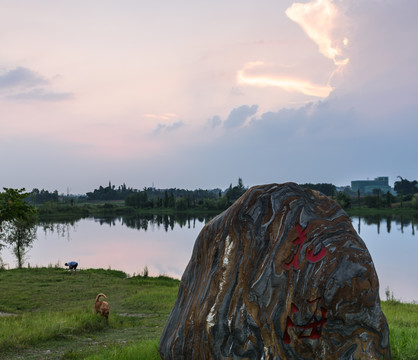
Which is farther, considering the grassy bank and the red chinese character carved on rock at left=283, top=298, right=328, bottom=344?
the grassy bank

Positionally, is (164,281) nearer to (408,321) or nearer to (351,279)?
(408,321)

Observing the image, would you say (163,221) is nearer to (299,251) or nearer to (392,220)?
(392,220)

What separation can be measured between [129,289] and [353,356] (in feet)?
51.3

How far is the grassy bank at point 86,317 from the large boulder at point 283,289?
6.04ft

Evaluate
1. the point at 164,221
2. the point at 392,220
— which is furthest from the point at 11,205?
the point at 392,220

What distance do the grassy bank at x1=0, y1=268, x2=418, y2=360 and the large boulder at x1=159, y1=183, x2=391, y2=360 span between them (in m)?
1.84

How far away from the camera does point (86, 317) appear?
10.8 metres

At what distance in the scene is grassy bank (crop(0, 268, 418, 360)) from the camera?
7.70 m

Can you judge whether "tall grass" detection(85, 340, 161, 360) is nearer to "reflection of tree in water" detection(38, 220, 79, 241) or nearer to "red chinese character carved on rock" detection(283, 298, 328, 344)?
"red chinese character carved on rock" detection(283, 298, 328, 344)

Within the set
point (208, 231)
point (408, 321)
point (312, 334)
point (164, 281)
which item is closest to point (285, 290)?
point (312, 334)

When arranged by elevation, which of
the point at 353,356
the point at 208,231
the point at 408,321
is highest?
the point at 208,231

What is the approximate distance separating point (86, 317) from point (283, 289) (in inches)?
290

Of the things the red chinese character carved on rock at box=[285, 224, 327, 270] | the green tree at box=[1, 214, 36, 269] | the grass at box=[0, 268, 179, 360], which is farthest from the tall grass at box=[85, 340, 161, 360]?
the green tree at box=[1, 214, 36, 269]

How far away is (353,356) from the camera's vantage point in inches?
185
